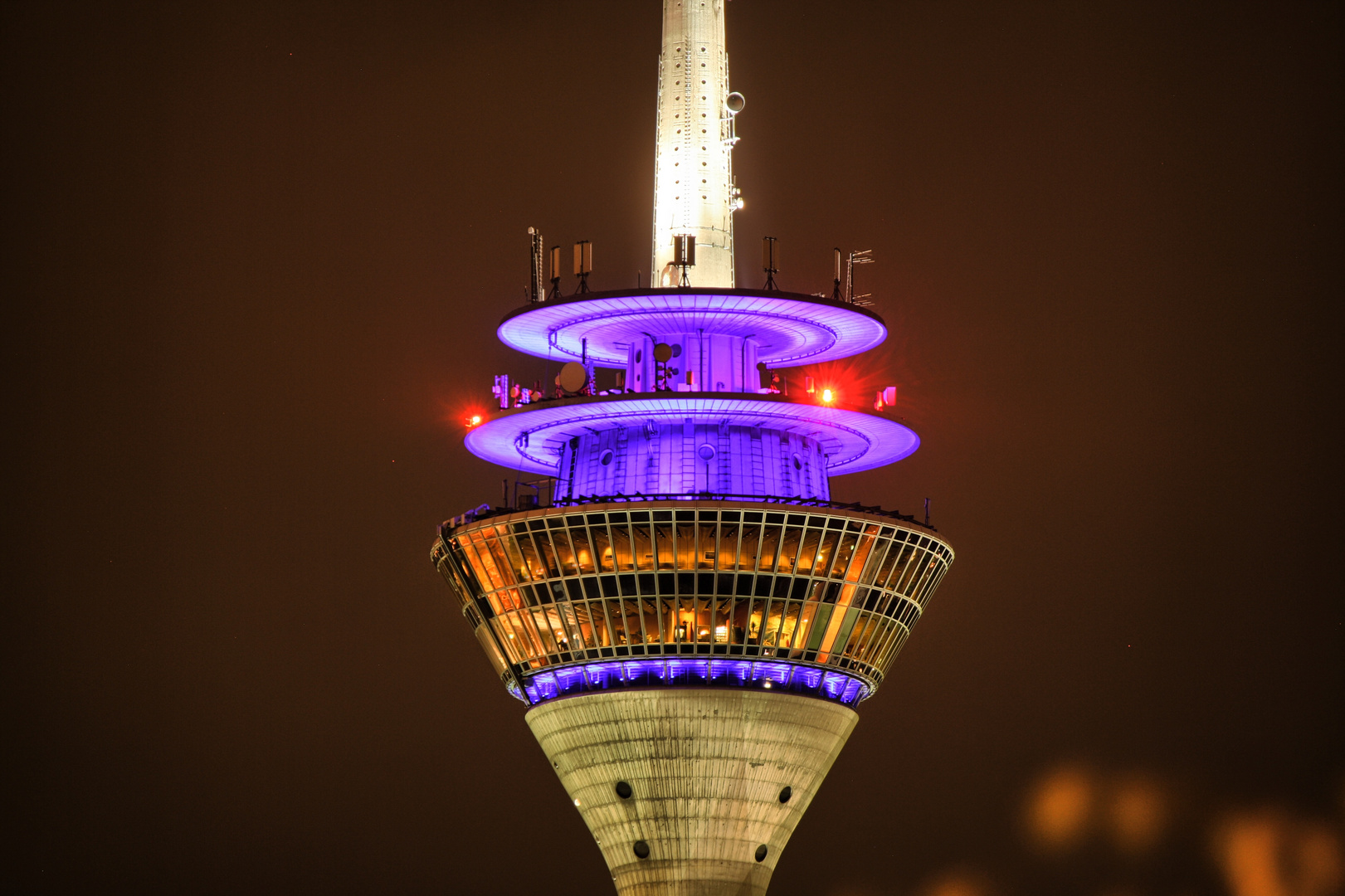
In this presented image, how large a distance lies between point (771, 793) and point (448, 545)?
1876cm

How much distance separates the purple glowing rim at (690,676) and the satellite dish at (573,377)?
487 inches

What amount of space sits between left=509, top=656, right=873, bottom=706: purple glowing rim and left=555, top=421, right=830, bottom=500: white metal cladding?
25.0 feet

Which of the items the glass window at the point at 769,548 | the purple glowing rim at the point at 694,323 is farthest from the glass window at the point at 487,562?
the glass window at the point at 769,548

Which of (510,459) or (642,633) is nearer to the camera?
(642,633)

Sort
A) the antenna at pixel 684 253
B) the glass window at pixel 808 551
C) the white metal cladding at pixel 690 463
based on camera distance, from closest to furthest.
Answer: the glass window at pixel 808 551 → the white metal cladding at pixel 690 463 → the antenna at pixel 684 253

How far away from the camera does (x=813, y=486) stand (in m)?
104

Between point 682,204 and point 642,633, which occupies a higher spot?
point 682,204

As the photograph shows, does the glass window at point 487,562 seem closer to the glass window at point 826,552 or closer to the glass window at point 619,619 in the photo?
the glass window at point 619,619

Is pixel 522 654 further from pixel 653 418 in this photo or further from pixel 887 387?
pixel 887 387

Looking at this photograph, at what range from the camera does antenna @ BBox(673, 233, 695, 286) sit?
105 metres

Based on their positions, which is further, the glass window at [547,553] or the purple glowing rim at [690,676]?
the glass window at [547,553]

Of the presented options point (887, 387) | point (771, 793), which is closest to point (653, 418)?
point (887, 387)

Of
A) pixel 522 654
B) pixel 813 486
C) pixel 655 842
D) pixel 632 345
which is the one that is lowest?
pixel 655 842

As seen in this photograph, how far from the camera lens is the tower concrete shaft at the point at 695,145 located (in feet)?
354
